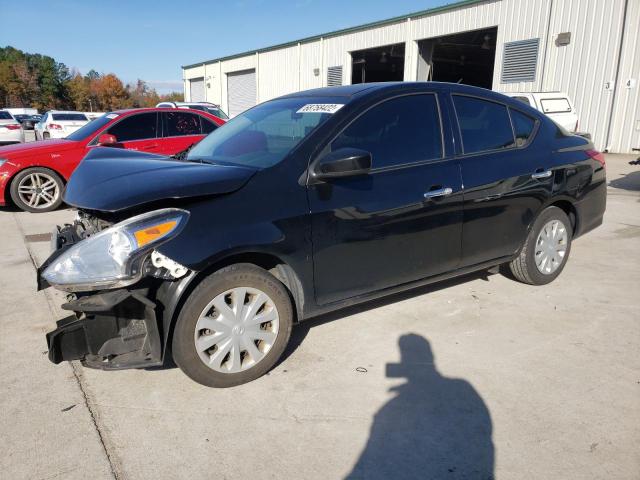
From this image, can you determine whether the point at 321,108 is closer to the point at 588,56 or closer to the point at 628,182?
the point at 628,182

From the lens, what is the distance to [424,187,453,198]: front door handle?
11.2ft

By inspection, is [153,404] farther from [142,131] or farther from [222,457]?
[142,131]

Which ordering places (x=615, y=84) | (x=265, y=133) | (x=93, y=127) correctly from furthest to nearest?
(x=615, y=84), (x=93, y=127), (x=265, y=133)

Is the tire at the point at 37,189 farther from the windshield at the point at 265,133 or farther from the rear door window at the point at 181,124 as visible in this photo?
the windshield at the point at 265,133

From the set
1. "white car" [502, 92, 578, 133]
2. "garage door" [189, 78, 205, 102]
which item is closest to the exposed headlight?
"white car" [502, 92, 578, 133]

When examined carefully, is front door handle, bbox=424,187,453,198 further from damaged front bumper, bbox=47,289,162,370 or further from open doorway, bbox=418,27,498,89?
open doorway, bbox=418,27,498,89

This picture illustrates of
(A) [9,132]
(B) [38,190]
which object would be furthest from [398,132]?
(A) [9,132]

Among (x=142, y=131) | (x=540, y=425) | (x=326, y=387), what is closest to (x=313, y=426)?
(x=326, y=387)

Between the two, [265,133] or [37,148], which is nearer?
[265,133]

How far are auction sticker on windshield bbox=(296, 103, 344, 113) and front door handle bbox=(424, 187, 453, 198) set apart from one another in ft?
2.80

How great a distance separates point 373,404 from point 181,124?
7144 millimetres

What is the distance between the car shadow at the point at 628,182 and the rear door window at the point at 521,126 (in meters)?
7.73

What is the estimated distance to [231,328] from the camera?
110 inches

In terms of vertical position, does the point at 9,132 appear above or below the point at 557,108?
below
